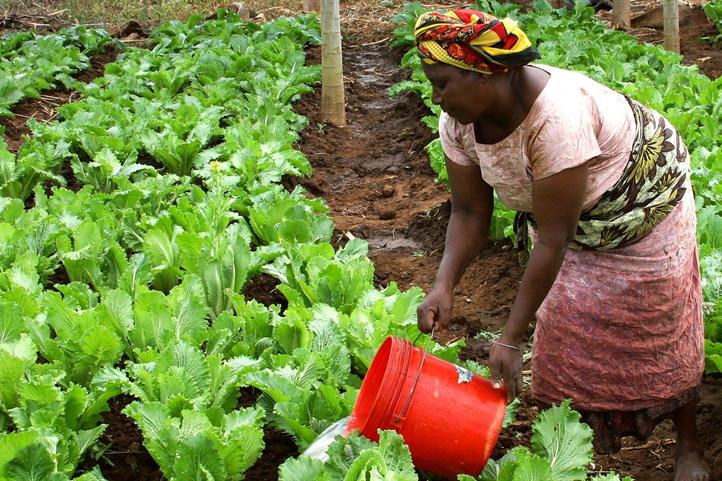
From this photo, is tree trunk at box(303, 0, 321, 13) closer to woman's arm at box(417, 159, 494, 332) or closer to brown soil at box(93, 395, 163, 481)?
brown soil at box(93, 395, 163, 481)

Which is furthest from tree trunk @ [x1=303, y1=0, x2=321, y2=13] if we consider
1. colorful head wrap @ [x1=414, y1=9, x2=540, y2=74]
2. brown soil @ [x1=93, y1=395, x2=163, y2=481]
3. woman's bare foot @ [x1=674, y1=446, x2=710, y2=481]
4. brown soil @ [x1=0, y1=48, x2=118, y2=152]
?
colorful head wrap @ [x1=414, y1=9, x2=540, y2=74]

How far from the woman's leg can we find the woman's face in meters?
1.33

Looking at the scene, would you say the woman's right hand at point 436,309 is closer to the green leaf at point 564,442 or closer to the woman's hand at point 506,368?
the woman's hand at point 506,368

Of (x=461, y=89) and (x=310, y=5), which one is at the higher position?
(x=461, y=89)

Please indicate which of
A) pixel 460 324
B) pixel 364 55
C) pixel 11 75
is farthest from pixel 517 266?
pixel 364 55

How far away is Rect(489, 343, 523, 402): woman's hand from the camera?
2.61 m

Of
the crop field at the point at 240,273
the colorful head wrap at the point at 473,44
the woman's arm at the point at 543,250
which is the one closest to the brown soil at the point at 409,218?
the crop field at the point at 240,273

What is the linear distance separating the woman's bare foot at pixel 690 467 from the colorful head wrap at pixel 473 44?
→ 1.46 m

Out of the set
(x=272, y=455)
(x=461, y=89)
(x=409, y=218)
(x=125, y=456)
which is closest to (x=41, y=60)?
(x=409, y=218)

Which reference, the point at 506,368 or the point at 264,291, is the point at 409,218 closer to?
the point at 264,291

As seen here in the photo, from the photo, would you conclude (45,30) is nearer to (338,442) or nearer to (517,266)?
(517,266)

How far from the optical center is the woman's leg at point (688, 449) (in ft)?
10.4

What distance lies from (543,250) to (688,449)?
3.49ft

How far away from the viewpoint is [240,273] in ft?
13.7
